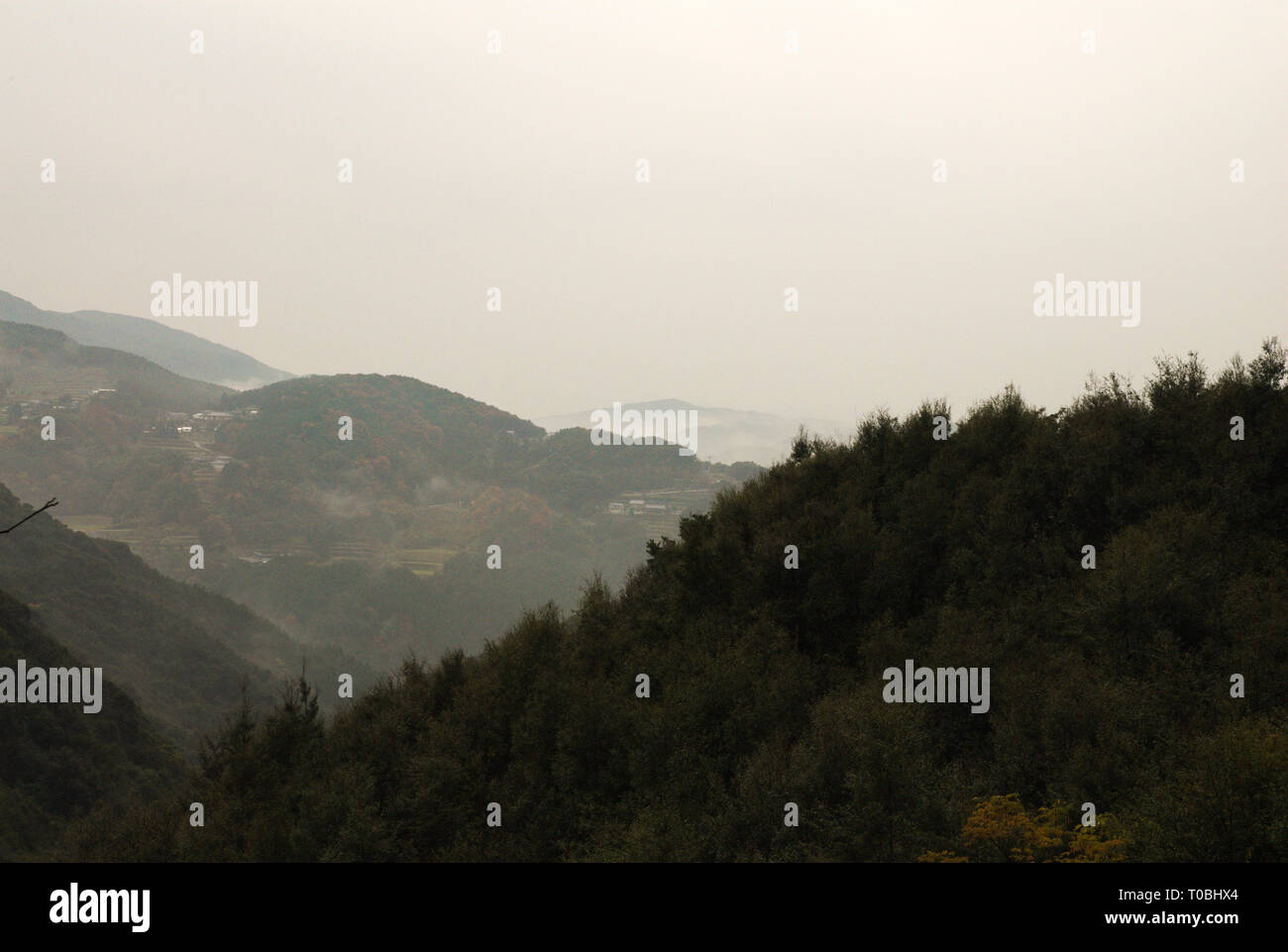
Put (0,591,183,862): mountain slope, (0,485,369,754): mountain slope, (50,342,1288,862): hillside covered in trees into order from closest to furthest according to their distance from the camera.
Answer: (50,342,1288,862): hillside covered in trees < (0,591,183,862): mountain slope < (0,485,369,754): mountain slope

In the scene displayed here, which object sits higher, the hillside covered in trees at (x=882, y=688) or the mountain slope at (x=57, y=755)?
the hillside covered in trees at (x=882, y=688)

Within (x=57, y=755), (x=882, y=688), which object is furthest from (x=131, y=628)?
(x=882, y=688)

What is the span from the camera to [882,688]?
19.5 metres

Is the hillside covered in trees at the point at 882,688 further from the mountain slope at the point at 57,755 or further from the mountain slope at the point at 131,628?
the mountain slope at the point at 131,628

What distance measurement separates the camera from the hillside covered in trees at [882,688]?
12.9 metres

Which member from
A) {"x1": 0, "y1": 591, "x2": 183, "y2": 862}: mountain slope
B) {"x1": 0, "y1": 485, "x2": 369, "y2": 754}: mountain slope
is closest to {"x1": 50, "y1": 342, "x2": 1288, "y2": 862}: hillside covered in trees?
{"x1": 0, "y1": 591, "x2": 183, "y2": 862}: mountain slope

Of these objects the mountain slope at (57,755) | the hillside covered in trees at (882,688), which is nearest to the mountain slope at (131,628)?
the mountain slope at (57,755)

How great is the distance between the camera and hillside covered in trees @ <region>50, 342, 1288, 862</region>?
12859 millimetres

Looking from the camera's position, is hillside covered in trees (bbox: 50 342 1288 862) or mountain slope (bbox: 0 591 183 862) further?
mountain slope (bbox: 0 591 183 862)

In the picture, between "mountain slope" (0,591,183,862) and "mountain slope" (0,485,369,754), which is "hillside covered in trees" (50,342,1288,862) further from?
"mountain slope" (0,485,369,754)

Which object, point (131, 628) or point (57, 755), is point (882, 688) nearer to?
point (57, 755)
